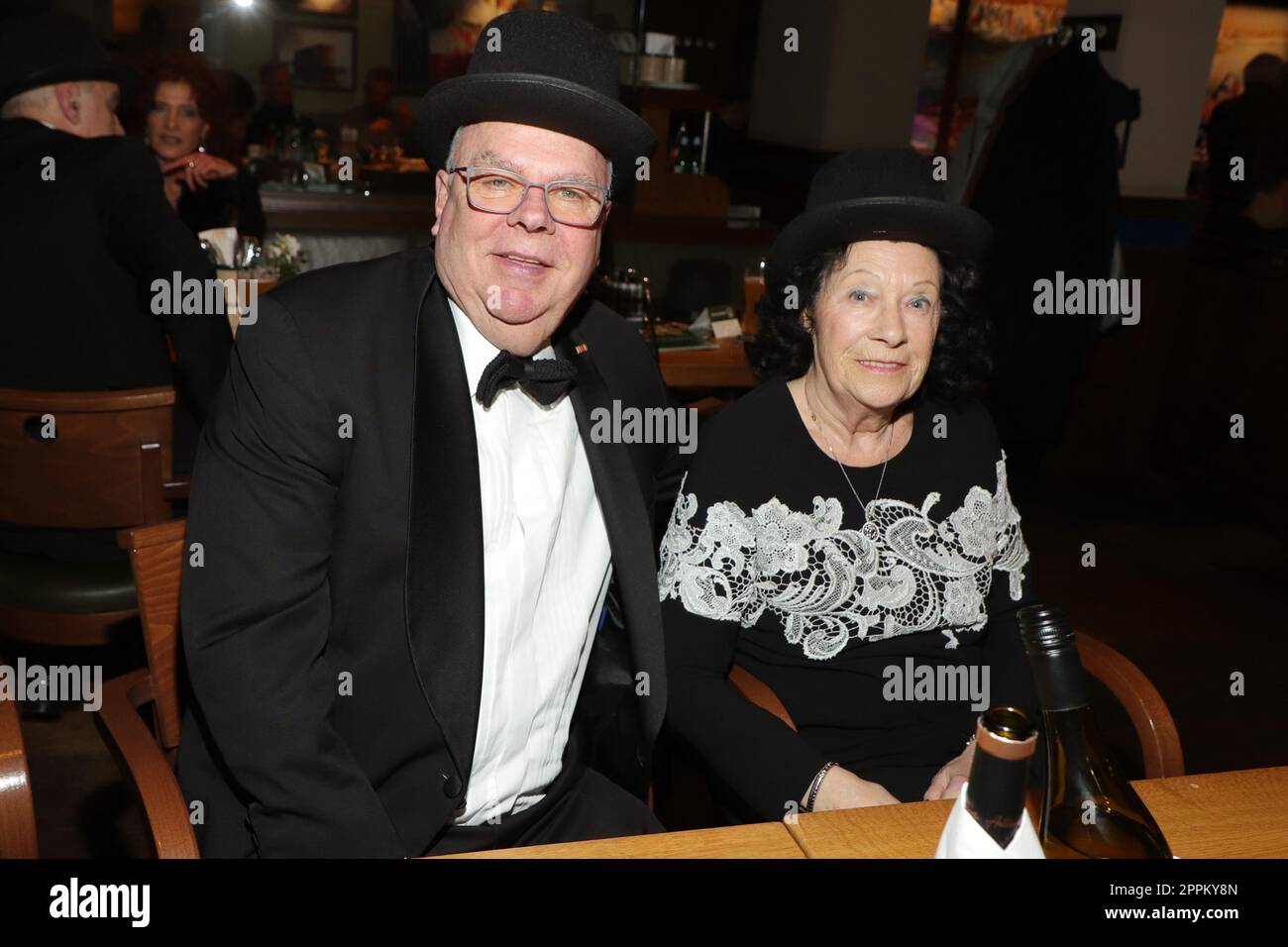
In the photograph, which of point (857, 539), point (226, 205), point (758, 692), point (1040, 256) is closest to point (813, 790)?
point (758, 692)

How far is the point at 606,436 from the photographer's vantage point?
171cm

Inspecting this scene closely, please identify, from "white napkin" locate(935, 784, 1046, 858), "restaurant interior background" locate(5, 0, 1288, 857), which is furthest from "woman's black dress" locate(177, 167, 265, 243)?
"white napkin" locate(935, 784, 1046, 858)

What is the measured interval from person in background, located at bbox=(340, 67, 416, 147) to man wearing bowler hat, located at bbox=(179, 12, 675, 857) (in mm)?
7197

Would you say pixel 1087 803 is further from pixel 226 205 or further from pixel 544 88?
pixel 226 205

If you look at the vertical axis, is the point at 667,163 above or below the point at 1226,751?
above

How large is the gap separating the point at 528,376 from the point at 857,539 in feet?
2.10

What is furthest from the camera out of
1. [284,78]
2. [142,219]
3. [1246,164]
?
[284,78]

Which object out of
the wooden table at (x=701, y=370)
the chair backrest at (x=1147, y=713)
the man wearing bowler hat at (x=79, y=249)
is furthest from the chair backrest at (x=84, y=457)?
the chair backrest at (x=1147, y=713)

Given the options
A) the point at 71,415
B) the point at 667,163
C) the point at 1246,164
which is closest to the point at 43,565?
the point at 71,415

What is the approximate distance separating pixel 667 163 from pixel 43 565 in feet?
12.5

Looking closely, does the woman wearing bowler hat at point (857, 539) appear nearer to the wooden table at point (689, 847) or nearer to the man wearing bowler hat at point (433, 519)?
the man wearing bowler hat at point (433, 519)

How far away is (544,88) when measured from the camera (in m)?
1.47
